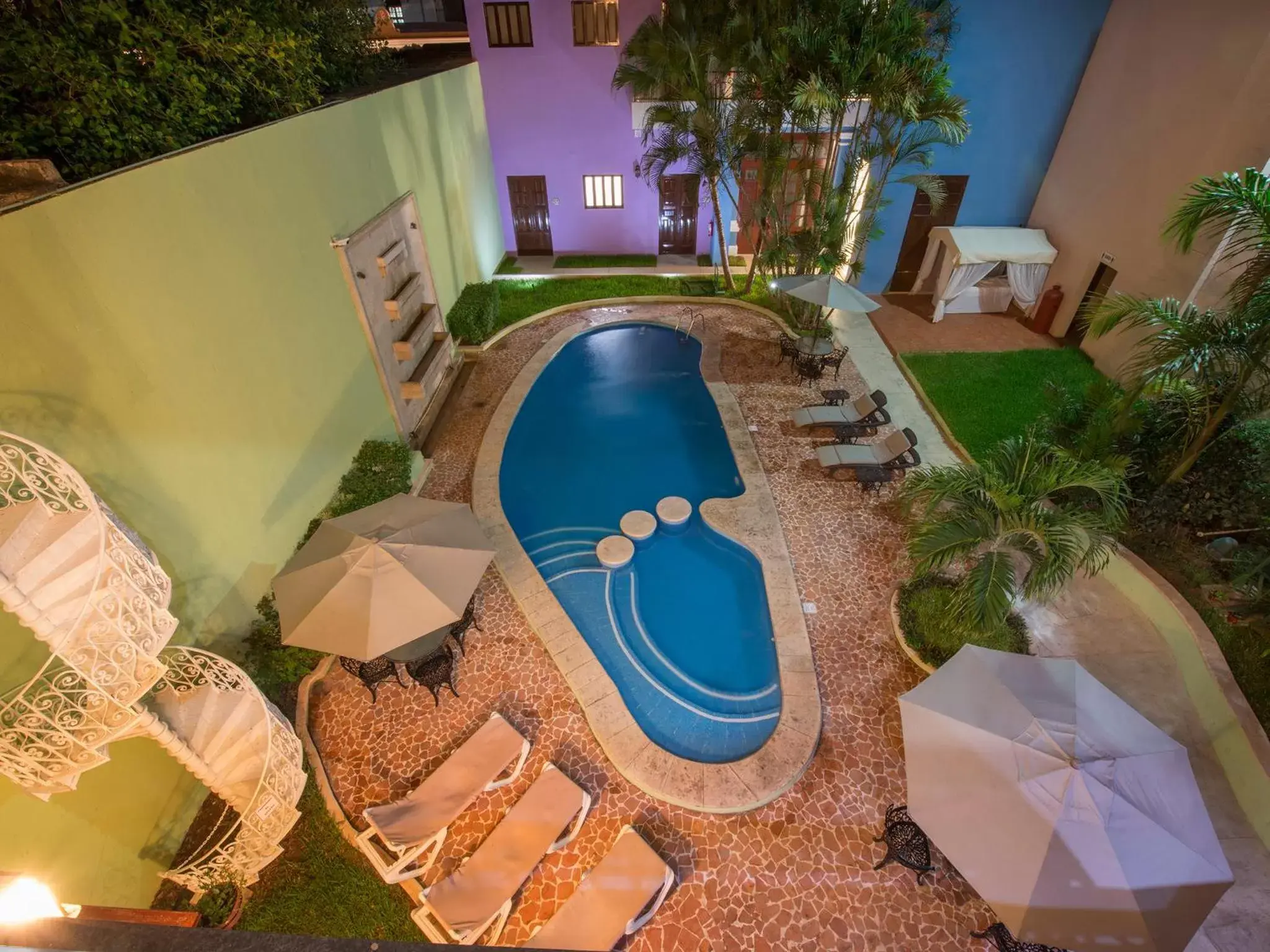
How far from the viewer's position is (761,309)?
53.9ft

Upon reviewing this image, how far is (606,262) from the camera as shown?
791 inches

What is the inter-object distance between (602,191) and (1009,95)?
1127cm

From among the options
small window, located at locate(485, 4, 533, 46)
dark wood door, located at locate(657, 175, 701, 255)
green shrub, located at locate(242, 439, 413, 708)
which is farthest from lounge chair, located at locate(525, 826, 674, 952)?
small window, located at locate(485, 4, 533, 46)

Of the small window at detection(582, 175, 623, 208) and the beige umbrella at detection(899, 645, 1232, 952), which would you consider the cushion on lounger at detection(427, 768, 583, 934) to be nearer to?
the beige umbrella at detection(899, 645, 1232, 952)

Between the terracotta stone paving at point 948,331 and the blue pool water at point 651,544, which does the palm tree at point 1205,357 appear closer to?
the blue pool water at point 651,544

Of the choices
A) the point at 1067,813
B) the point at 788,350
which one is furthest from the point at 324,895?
the point at 788,350

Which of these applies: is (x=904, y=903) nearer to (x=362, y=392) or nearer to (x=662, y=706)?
(x=662, y=706)

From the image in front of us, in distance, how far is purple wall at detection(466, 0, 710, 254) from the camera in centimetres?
1675

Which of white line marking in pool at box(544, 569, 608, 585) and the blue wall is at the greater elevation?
the blue wall

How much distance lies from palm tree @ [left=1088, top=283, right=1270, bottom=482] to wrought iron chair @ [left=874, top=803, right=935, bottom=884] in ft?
20.7

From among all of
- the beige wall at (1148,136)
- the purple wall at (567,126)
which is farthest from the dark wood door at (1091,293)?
the purple wall at (567,126)

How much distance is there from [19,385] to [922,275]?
1861cm

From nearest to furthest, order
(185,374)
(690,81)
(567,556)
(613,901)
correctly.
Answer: (613,901) → (185,374) → (567,556) → (690,81)

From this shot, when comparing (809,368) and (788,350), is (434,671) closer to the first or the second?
(809,368)
